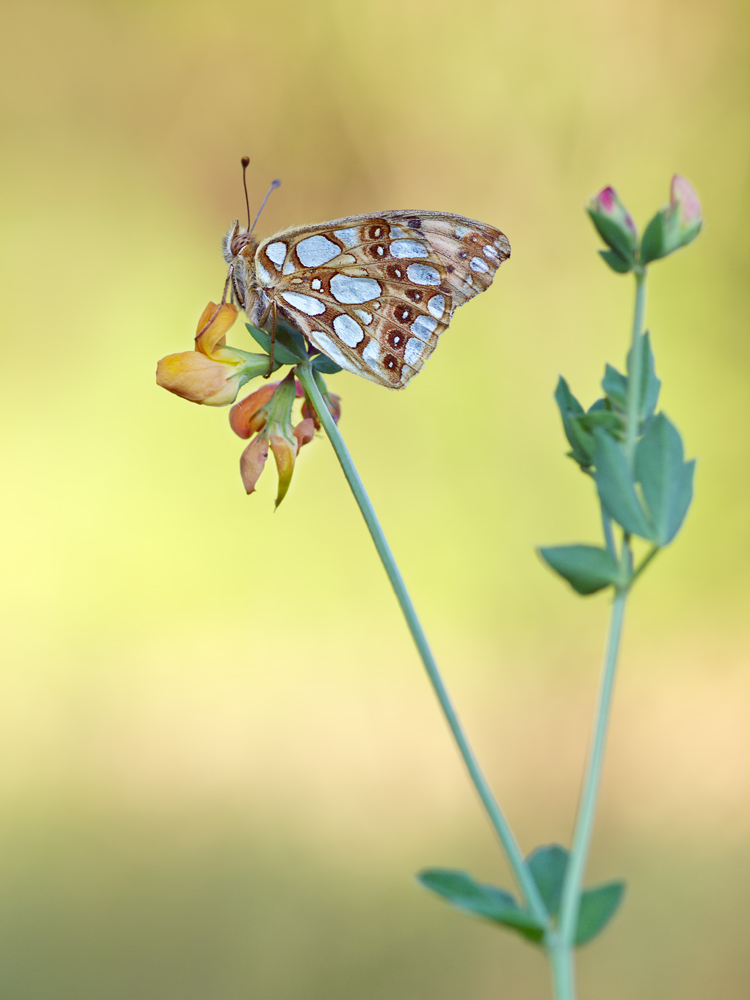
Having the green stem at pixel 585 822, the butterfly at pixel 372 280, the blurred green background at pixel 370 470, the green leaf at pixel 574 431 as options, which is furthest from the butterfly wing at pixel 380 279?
the blurred green background at pixel 370 470

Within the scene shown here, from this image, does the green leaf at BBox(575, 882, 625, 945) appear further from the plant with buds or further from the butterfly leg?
the butterfly leg

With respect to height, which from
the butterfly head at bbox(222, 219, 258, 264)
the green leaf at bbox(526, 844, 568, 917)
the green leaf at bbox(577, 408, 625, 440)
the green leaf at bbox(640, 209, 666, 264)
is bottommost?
the green leaf at bbox(526, 844, 568, 917)

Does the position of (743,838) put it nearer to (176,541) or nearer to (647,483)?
(176,541)

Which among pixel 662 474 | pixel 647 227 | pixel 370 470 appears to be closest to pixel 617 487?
pixel 662 474

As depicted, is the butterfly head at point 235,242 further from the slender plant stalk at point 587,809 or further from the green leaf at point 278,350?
the slender plant stalk at point 587,809

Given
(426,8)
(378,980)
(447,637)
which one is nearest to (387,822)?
(378,980)

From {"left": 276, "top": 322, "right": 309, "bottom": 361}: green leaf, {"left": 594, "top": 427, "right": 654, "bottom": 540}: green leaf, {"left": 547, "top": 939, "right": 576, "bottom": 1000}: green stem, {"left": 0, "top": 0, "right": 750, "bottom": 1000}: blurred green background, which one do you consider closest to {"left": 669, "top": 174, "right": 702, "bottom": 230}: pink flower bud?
{"left": 594, "top": 427, "right": 654, "bottom": 540}: green leaf
